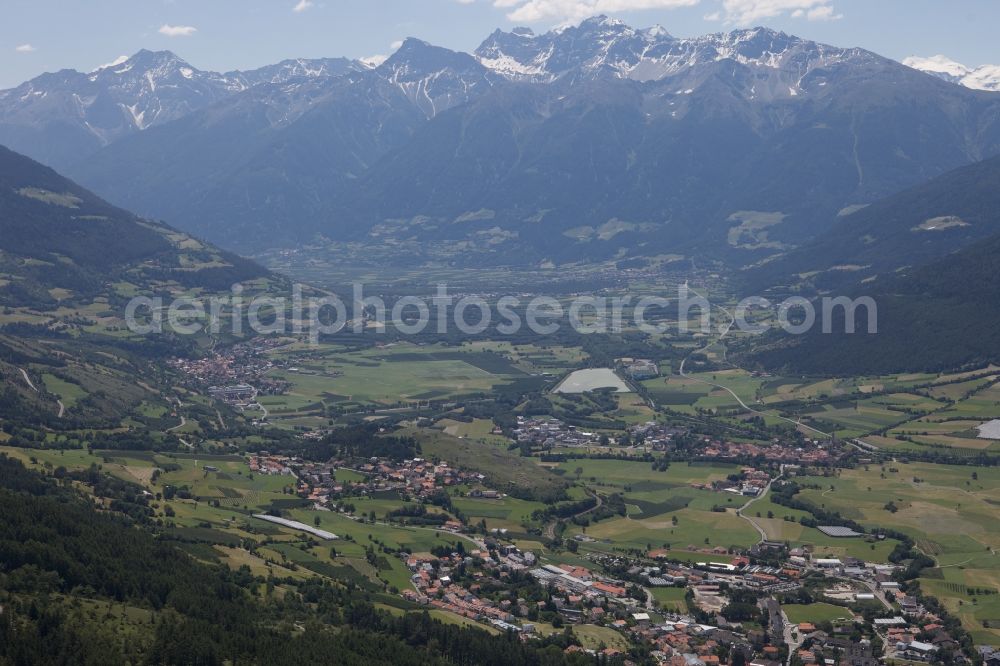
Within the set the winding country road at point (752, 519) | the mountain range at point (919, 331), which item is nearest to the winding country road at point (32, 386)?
the winding country road at point (752, 519)

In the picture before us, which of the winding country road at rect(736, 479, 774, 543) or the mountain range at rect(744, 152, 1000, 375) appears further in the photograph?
the mountain range at rect(744, 152, 1000, 375)

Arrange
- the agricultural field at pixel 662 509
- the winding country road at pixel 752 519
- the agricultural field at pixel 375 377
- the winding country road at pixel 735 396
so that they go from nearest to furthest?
the agricultural field at pixel 662 509 < the winding country road at pixel 752 519 < the winding country road at pixel 735 396 < the agricultural field at pixel 375 377

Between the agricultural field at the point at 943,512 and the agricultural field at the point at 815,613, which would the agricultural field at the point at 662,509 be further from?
the agricultural field at the point at 815,613

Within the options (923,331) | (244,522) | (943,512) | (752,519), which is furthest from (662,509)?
(923,331)

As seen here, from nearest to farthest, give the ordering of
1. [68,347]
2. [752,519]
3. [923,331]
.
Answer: [752,519], [68,347], [923,331]

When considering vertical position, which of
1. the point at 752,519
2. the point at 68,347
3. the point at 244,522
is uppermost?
the point at 68,347


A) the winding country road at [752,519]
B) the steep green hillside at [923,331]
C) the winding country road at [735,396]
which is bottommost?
the winding country road at [752,519]

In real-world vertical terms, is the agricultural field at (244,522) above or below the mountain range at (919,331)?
below

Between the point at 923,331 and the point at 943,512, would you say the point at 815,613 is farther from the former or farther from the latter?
the point at 923,331

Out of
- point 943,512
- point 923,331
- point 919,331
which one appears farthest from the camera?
point 919,331

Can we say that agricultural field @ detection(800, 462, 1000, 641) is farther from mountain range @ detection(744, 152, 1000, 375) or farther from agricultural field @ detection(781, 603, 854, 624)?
mountain range @ detection(744, 152, 1000, 375)

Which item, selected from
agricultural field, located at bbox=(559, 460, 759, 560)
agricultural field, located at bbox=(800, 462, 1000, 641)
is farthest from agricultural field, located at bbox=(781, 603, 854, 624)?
agricultural field, located at bbox=(559, 460, 759, 560)

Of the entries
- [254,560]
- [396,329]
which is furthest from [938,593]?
[396,329]
